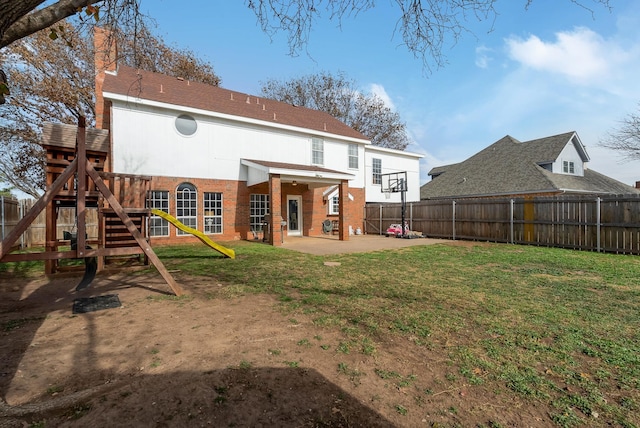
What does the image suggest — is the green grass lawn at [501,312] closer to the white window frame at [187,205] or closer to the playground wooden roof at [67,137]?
the playground wooden roof at [67,137]

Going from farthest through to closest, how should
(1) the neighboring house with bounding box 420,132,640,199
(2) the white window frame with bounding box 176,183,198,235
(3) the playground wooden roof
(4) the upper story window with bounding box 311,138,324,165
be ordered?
(1) the neighboring house with bounding box 420,132,640,199 → (4) the upper story window with bounding box 311,138,324,165 → (2) the white window frame with bounding box 176,183,198,235 → (3) the playground wooden roof

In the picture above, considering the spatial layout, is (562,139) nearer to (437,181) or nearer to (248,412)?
(437,181)

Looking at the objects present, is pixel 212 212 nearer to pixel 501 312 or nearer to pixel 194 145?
pixel 194 145

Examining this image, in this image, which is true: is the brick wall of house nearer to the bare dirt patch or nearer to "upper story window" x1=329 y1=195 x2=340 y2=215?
"upper story window" x1=329 y1=195 x2=340 y2=215

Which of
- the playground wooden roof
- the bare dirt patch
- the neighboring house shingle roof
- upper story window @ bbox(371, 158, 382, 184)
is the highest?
the neighboring house shingle roof

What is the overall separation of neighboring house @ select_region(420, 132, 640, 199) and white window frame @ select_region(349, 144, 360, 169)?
514 inches

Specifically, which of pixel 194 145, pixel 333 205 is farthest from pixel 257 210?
pixel 333 205

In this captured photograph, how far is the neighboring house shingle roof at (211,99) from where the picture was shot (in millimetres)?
13680

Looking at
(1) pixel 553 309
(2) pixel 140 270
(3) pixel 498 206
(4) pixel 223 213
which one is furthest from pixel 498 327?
(4) pixel 223 213

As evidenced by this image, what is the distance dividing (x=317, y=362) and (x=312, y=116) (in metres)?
20.3

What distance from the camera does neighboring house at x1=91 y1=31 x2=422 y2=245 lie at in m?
13.2

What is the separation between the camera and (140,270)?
316 inches

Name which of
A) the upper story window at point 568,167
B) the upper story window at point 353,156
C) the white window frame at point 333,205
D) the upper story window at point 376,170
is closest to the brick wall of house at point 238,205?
the white window frame at point 333,205

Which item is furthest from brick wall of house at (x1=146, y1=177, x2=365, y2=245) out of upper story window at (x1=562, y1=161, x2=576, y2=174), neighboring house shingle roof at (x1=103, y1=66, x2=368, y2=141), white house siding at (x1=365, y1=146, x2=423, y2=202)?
upper story window at (x1=562, y1=161, x2=576, y2=174)
